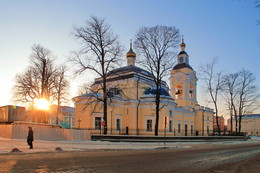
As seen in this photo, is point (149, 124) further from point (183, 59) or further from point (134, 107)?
point (183, 59)

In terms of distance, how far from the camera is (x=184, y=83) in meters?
54.7

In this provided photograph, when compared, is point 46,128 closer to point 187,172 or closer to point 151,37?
point 151,37

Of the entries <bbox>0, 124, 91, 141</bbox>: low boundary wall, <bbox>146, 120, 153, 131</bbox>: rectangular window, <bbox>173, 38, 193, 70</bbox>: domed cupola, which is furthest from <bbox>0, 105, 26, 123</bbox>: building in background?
<bbox>173, 38, 193, 70</bbox>: domed cupola

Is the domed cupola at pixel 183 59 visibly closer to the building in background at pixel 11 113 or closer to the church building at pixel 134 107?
the church building at pixel 134 107

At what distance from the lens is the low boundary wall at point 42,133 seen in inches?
981

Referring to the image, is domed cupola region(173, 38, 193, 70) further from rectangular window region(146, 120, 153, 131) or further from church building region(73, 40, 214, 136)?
rectangular window region(146, 120, 153, 131)

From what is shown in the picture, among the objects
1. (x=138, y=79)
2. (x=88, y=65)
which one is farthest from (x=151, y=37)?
(x=138, y=79)

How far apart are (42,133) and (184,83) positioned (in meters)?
36.3

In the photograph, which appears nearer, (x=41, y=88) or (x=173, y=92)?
(x=41, y=88)

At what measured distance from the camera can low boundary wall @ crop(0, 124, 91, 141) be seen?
24906mm

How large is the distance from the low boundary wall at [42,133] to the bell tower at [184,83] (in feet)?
103

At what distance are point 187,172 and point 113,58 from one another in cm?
2125

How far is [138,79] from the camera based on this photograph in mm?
43375

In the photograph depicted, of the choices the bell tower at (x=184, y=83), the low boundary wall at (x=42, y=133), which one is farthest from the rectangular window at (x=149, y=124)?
Answer: the low boundary wall at (x=42, y=133)
